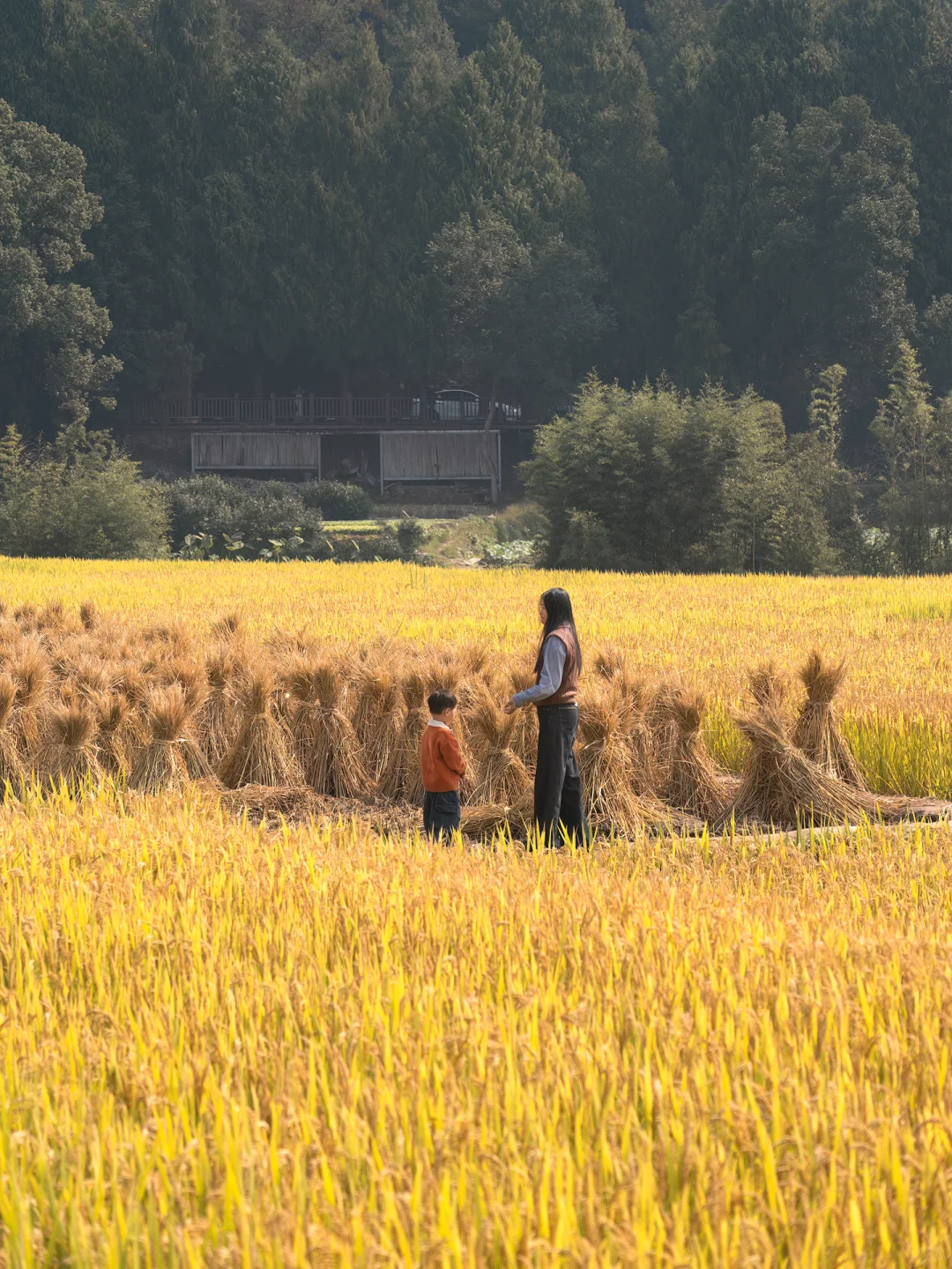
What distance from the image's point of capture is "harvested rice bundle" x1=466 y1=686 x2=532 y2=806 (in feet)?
23.9

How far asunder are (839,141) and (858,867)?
137 feet

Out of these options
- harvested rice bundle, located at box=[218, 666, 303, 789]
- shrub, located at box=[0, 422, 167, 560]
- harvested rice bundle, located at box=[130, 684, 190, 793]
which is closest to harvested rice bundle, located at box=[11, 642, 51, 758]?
harvested rice bundle, located at box=[130, 684, 190, 793]

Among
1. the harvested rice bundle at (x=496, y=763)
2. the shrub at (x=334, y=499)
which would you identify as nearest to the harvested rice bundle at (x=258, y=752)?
the harvested rice bundle at (x=496, y=763)

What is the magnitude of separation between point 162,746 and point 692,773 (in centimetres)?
267

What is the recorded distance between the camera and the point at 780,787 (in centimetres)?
716

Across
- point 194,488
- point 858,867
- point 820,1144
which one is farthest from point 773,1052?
point 194,488

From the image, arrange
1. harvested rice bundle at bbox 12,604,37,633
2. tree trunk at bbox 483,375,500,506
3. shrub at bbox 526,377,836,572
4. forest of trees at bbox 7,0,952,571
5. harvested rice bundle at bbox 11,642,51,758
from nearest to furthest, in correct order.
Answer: harvested rice bundle at bbox 11,642,51,758 → harvested rice bundle at bbox 12,604,37,633 → shrub at bbox 526,377,836,572 → forest of trees at bbox 7,0,952,571 → tree trunk at bbox 483,375,500,506

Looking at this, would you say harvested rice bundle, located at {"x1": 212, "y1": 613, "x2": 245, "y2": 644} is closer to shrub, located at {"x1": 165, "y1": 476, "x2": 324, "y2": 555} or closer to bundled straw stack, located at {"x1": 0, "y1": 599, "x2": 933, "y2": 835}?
bundled straw stack, located at {"x1": 0, "y1": 599, "x2": 933, "y2": 835}

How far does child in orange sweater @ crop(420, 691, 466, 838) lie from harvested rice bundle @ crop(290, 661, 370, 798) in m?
1.53

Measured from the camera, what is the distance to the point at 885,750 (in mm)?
8203

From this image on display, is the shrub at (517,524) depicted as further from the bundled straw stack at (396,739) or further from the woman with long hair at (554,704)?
the woman with long hair at (554,704)

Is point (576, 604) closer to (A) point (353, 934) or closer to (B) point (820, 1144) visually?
(A) point (353, 934)

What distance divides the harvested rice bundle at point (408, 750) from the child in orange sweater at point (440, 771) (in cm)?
133

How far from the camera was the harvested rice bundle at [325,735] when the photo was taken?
26.3ft
